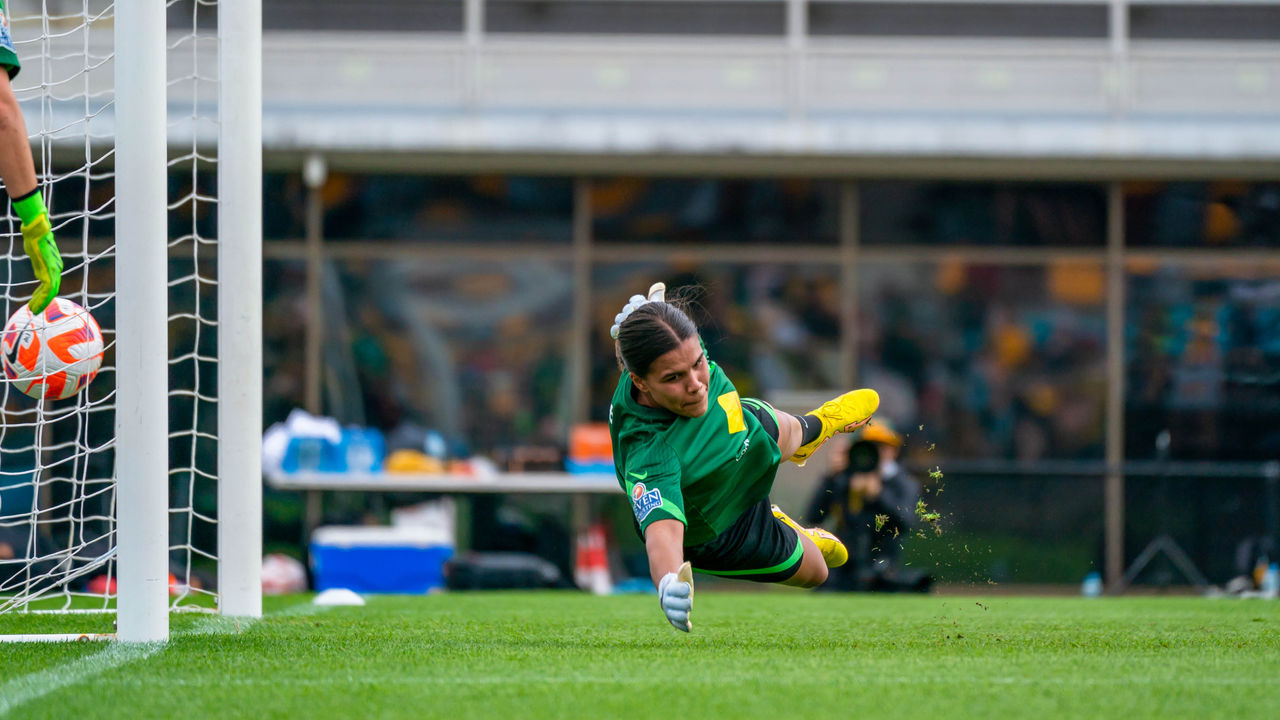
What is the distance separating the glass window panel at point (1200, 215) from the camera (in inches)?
547

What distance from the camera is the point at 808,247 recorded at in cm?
1393

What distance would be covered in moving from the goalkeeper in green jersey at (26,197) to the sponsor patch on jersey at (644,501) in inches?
77.4

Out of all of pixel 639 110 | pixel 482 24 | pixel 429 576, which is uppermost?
pixel 482 24

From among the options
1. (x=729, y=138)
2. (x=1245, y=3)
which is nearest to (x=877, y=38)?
(x=729, y=138)

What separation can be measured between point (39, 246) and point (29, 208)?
0.12 meters

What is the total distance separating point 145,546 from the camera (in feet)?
15.7

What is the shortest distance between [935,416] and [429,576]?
508cm

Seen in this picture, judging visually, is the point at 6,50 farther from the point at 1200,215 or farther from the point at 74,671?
the point at 1200,215

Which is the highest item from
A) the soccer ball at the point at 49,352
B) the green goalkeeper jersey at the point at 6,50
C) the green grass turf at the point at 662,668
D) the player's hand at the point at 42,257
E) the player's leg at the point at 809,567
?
the green goalkeeper jersey at the point at 6,50

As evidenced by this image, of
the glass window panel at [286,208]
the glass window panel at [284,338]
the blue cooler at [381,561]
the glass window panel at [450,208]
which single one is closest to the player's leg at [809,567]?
the blue cooler at [381,561]

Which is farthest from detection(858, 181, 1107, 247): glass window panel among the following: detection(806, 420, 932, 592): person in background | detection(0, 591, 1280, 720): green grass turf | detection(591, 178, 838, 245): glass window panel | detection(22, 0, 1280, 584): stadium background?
detection(0, 591, 1280, 720): green grass turf

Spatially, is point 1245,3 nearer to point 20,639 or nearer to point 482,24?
point 482,24

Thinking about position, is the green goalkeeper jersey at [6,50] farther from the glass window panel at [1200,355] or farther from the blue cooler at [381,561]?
the glass window panel at [1200,355]

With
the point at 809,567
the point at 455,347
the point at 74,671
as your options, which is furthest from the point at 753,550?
the point at 455,347
